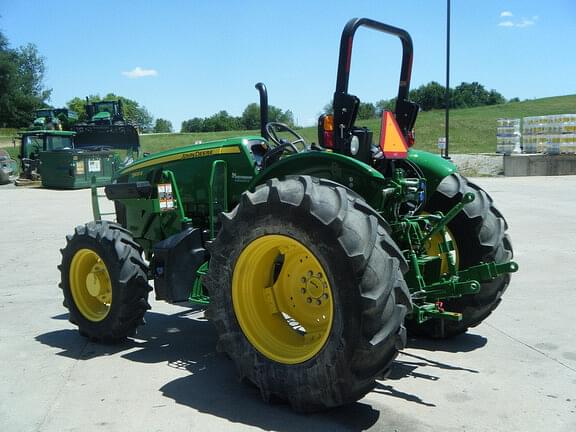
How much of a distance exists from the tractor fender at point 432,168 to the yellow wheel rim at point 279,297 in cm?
160

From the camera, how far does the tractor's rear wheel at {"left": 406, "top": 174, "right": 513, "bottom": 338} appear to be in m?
5.07

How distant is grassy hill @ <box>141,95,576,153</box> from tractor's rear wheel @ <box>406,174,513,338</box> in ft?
106

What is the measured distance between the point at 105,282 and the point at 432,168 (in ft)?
10.2

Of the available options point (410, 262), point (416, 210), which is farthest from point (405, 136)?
point (410, 262)

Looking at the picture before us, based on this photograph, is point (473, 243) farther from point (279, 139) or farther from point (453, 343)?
point (279, 139)

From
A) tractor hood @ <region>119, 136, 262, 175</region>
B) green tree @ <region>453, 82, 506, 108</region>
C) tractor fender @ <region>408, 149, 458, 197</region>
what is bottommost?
tractor fender @ <region>408, 149, 458, 197</region>

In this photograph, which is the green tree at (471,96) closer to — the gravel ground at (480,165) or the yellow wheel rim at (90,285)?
the gravel ground at (480,165)


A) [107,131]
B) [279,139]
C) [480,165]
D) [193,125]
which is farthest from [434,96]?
[279,139]

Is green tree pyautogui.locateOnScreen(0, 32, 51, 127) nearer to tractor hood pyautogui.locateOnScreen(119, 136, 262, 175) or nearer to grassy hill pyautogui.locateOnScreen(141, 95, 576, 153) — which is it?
grassy hill pyautogui.locateOnScreen(141, 95, 576, 153)

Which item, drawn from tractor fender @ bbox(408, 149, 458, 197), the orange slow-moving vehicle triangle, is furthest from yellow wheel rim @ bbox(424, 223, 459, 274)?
the orange slow-moving vehicle triangle

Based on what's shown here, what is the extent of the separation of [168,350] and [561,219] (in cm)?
1012

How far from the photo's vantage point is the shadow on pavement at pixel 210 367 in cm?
378

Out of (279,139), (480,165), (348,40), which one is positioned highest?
(348,40)

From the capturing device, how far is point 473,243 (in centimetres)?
512
